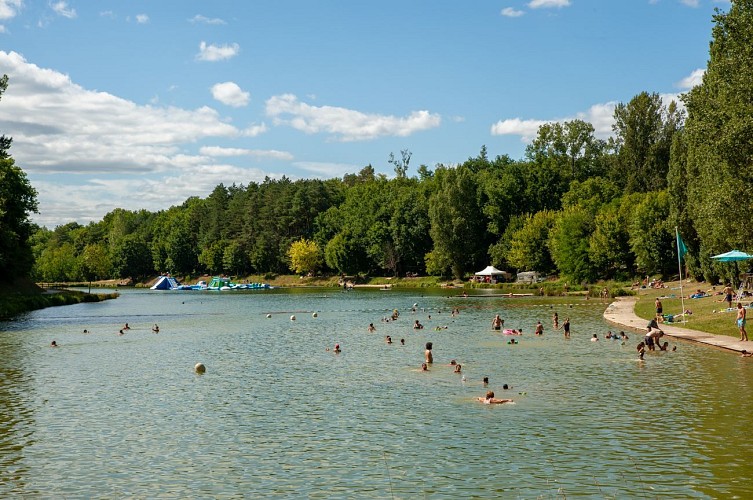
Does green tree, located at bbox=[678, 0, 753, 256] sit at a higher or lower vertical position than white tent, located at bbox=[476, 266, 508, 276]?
higher

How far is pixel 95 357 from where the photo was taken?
167 ft

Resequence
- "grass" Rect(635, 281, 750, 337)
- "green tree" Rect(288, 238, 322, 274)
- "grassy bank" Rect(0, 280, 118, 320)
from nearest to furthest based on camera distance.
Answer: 1. "grass" Rect(635, 281, 750, 337)
2. "grassy bank" Rect(0, 280, 118, 320)
3. "green tree" Rect(288, 238, 322, 274)

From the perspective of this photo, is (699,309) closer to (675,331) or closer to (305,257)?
(675,331)

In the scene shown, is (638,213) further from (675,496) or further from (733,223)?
(675,496)

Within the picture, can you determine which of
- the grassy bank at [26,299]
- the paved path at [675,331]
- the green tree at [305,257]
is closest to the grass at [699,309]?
the paved path at [675,331]

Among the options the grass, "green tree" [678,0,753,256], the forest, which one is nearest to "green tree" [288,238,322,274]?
the forest

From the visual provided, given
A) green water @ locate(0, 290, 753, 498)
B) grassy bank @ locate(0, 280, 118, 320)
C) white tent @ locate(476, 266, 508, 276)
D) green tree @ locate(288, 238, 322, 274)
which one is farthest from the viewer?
green tree @ locate(288, 238, 322, 274)

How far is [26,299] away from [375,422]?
86.7m

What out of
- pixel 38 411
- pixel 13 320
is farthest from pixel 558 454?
pixel 13 320

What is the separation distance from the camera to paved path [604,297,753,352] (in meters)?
43.9

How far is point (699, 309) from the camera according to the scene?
64125 millimetres

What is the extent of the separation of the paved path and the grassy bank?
6850cm

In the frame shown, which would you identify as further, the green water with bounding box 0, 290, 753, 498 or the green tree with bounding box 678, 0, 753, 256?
the green tree with bounding box 678, 0, 753, 256

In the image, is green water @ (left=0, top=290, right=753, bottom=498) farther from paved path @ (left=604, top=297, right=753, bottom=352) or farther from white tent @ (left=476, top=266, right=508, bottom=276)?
white tent @ (left=476, top=266, right=508, bottom=276)
